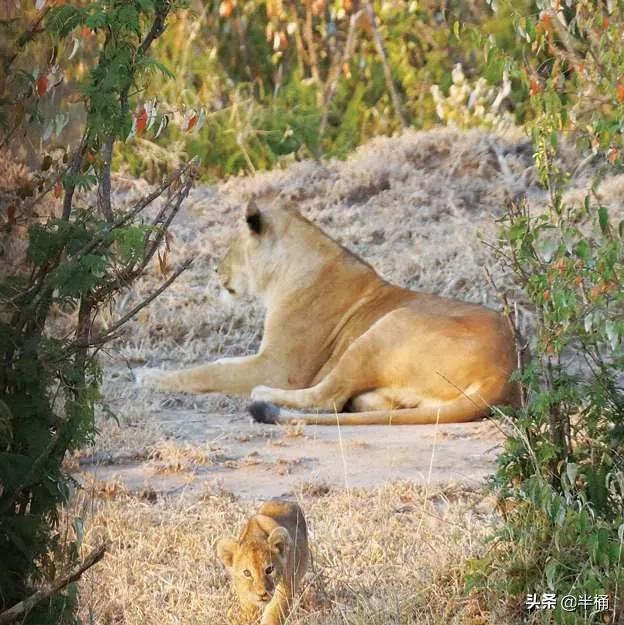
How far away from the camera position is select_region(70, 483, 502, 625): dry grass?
3.58 m

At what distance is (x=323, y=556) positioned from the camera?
13.0 ft

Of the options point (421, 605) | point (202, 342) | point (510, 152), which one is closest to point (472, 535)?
point (421, 605)

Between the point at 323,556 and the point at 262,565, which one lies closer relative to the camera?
the point at 262,565

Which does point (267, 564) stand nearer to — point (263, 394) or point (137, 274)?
point (137, 274)

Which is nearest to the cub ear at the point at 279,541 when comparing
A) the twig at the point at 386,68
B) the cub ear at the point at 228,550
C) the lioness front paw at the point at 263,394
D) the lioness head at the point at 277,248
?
the cub ear at the point at 228,550

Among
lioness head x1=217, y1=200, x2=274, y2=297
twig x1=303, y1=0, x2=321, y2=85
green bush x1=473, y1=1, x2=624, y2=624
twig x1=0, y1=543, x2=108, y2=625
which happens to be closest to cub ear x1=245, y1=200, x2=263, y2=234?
lioness head x1=217, y1=200, x2=274, y2=297

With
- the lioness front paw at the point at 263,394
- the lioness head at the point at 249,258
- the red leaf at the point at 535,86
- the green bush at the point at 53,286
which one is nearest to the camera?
the green bush at the point at 53,286

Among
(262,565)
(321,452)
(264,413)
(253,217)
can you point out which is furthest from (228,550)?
(253,217)

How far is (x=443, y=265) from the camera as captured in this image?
8.83 meters

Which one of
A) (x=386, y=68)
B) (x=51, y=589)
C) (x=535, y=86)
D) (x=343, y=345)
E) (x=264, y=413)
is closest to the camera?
(x=51, y=589)

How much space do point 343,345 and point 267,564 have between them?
3.99 metres

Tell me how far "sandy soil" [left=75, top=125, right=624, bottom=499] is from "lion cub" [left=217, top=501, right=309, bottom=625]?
552 millimetres

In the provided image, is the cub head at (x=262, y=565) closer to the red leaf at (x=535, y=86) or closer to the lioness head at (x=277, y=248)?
the red leaf at (x=535, y=86)

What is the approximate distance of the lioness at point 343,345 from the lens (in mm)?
6539
